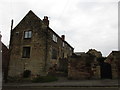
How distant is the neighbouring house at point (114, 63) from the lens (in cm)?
2047

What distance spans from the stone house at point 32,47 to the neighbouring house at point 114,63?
9.41m

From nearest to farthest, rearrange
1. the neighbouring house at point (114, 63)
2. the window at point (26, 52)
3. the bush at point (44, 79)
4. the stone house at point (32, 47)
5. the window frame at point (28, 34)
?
the neighbouring house at point (114, 63), the bush at point (44, 79), the stone house at point (32, 47), the window at point (26, 52), the window frame at point (28, 34)

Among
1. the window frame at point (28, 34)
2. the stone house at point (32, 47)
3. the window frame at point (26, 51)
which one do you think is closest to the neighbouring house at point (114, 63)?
the stone house at point (32, 47)

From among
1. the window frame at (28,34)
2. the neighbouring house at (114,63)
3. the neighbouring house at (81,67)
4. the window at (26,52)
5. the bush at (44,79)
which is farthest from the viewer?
the window frame at (28,34)

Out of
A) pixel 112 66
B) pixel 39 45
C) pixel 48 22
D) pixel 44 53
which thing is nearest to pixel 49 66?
pixel 44 53

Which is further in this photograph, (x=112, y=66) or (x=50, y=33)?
(x=50, y=33)

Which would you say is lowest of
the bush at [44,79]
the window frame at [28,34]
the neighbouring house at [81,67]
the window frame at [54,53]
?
the bush at [44,79]

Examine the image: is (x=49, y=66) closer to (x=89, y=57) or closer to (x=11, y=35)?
(x=89, y=57)

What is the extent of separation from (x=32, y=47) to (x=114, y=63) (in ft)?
42.7

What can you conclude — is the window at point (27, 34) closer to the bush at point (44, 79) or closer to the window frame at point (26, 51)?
the window frame at point (26, 51)

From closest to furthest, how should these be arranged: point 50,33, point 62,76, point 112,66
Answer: point 112,66, point 62,76, point 50,33

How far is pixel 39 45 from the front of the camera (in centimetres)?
2530

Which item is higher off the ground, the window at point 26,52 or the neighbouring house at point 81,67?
the window at point 26,52

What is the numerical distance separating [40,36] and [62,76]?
7.46m
